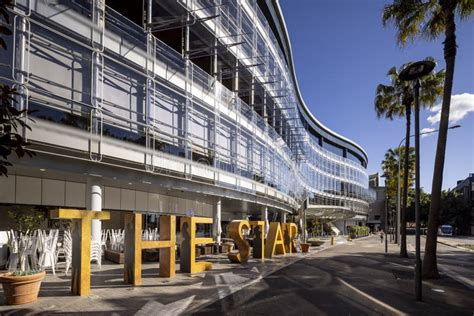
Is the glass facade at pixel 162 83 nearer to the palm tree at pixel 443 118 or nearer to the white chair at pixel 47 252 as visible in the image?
the white chair at pixel 47 252

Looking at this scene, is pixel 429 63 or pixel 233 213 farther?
pixel 233 213

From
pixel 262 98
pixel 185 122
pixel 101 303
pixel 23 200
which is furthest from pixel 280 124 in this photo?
pixel 101 303

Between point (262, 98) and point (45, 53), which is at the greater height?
point (262, 98)

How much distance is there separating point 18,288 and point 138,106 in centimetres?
1026

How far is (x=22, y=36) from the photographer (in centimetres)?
1304

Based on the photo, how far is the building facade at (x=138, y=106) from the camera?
13.9m

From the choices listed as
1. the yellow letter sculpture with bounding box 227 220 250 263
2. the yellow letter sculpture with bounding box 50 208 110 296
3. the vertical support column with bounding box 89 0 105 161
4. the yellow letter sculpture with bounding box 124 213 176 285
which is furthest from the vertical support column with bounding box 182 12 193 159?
the yellow letter sculpture with bounding box 50 208 110 296

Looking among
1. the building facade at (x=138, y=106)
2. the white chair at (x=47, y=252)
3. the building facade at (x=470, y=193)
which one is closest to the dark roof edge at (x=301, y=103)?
the building facade at (x=138, y=106)

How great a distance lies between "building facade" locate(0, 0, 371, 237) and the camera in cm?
1394

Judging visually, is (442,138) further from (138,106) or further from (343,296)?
(138,106)

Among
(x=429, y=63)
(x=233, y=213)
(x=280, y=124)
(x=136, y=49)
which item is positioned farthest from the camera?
(x=233, y=213)

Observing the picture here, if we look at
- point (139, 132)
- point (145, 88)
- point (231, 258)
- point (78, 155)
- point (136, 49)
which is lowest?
point (231, 258)

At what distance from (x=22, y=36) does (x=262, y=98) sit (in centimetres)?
2304

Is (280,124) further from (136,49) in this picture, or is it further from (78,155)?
(78,155)
